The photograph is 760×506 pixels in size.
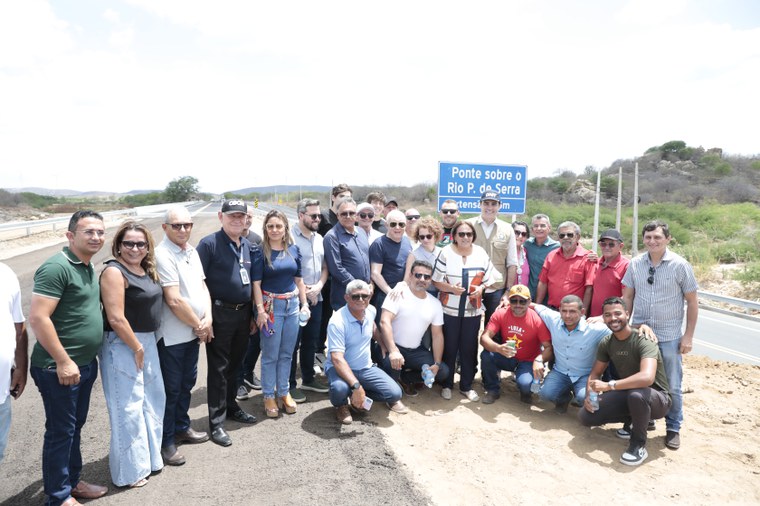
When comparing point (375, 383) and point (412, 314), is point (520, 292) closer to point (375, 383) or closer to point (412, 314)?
point (412, 314)

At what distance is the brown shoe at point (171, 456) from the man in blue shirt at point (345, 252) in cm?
233

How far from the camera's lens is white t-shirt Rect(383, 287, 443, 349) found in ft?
18.3

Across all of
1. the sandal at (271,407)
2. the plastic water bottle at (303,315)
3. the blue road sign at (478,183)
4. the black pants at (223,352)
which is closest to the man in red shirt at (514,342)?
the plastic water bottle at (303,315)

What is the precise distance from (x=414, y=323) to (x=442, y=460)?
5.38ft

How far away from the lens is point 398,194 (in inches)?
2467

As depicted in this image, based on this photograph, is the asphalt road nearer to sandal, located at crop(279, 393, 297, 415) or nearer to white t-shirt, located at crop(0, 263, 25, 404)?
sandal, located at crop(279, 393, 297, 415)

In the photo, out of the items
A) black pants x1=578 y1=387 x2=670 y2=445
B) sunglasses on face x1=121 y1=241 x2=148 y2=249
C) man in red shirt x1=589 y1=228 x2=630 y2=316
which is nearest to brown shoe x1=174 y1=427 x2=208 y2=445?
sunglasses on face x1=121 y1=241 x2=148 y2=249

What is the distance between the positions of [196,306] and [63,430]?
124 cm

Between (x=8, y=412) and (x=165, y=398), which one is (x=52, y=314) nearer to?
(x=8, y=412)

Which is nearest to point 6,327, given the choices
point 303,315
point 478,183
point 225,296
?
point 225,296

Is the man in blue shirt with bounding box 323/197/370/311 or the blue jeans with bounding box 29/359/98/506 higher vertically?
the man in blue shirt with bounding box 323/197/370/311

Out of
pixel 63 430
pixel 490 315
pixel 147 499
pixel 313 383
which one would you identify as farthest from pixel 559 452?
pixel 63 430

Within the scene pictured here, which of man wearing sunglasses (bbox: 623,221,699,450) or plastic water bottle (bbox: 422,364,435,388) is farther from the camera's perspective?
plastic water bottle (bbox: 422,364,435,388)

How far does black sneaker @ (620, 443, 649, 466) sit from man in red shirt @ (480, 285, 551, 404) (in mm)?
1276
